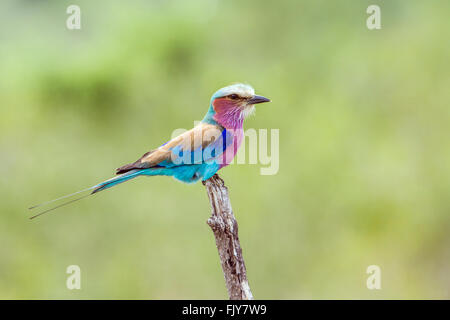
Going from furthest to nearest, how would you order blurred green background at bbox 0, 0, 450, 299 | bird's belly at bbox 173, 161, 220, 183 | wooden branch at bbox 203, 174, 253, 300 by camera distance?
blurred green background at bbox 0, 0, 450, 299 → bird's belly at bbox 173, 161, 220, 183 → wooden branch at bbox 203, 174, 253, 300

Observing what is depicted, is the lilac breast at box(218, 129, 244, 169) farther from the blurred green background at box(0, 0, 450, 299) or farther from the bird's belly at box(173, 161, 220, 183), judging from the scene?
the blurred green background at box(0, 0, 450, 299)

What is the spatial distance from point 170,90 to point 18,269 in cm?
276

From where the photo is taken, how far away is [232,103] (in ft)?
12.1

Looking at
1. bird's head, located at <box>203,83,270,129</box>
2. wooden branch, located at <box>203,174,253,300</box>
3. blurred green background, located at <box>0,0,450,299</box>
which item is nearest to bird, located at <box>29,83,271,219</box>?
bird's head, located at <box>203,83,270,129</box>

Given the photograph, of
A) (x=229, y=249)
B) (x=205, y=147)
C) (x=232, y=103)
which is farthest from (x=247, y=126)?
(x=229, y=249)

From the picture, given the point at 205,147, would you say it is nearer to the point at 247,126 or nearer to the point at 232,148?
the point at 232,148

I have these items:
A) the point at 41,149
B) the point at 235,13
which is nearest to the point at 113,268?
the point at 41,149

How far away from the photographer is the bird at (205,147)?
11.2 ft

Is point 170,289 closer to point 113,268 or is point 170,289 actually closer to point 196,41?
→ point 113,268

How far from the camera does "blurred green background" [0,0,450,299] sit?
6.11 m

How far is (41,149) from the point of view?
625 centimetres

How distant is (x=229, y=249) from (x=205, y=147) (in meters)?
0.72

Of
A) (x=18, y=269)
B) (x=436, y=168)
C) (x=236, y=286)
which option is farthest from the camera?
(x=436, y=168)

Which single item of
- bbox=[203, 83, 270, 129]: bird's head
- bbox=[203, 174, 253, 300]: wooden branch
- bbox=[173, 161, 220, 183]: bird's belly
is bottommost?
bbox=[203, 174, 253, 300]: wooden branch
